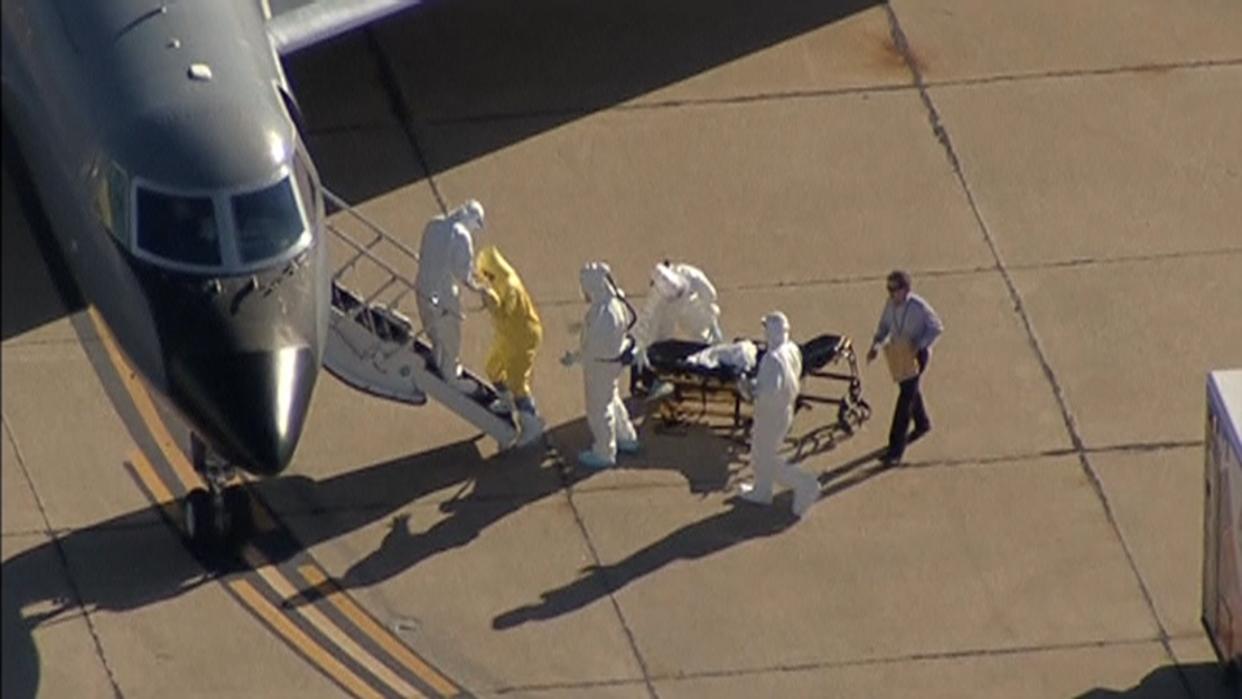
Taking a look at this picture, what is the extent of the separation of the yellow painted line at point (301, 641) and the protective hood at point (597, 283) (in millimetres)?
3314

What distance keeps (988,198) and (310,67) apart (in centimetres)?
618

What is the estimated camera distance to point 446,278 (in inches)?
1204

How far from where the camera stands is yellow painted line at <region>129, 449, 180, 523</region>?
30312 millimetres

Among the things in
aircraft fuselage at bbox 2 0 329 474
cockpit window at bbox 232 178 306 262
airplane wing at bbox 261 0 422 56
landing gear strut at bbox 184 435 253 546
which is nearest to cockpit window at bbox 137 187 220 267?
aircraft fuselage at bbox 2 0 329 474

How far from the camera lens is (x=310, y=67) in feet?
118

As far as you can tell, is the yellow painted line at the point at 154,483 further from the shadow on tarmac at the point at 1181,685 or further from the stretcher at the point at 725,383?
the shadow on tarmac at the point at 1181,685

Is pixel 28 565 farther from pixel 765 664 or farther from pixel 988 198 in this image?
pixel 988 198

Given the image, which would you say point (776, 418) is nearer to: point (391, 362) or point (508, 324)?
point (508, 324)

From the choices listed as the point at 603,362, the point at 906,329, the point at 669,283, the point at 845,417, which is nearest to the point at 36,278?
the point at 603,362

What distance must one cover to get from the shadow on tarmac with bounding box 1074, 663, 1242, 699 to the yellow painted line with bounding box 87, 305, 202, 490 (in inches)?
279

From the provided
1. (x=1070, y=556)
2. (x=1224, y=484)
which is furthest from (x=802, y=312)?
(x=1224, y=484)

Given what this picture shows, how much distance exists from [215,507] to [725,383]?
4.05 meters

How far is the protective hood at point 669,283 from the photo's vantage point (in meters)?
31.2

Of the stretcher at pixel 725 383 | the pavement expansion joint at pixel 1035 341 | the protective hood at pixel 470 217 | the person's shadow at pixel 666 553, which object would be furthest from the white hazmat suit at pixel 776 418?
the protective hood at pixel 470 217
